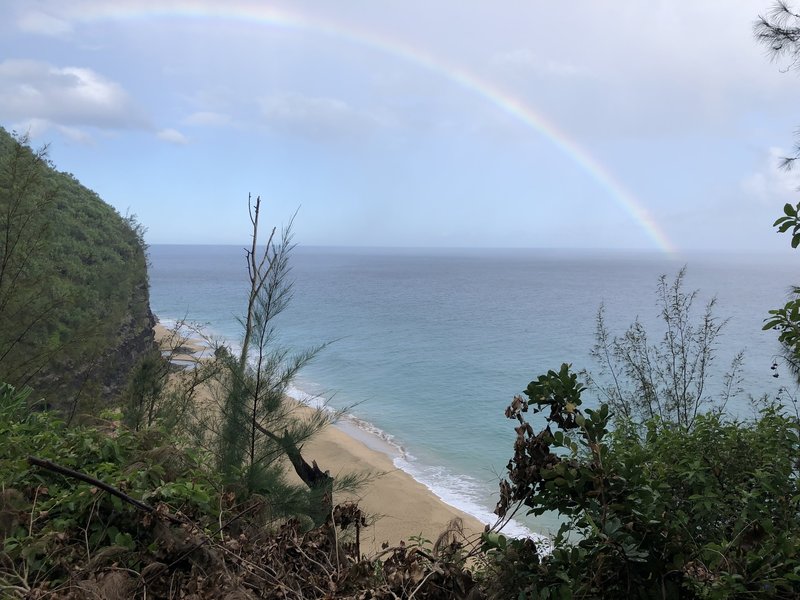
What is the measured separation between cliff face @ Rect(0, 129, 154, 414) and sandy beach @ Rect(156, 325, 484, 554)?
203 cm

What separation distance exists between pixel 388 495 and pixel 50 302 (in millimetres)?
9696

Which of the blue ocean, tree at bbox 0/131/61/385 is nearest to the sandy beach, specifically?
the blue ocean

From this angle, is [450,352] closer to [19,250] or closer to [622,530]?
[19,250]

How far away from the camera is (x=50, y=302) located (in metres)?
8.34

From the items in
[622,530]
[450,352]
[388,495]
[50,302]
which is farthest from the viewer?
[450,352]

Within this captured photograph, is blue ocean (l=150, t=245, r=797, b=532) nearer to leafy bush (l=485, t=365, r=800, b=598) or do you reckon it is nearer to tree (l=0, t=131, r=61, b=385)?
leafy bush (l=485, t=365, r=800, b=598)

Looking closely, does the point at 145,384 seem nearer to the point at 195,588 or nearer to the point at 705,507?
the point at 195,588

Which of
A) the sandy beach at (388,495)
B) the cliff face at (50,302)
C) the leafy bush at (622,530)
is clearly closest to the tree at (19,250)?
A: the cliff face at (50,302)

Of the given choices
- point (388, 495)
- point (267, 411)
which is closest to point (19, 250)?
point (267, 411)

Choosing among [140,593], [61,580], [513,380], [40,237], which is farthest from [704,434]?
[513,380]

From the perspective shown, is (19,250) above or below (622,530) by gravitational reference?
above

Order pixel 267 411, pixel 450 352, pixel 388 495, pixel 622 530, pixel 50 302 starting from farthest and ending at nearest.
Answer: pixel 450 352
pixel 388 495
pixel 50 302
pixel 267 411
pixel 622 530

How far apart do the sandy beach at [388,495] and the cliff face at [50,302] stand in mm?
2033

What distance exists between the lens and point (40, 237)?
7.52 metres
